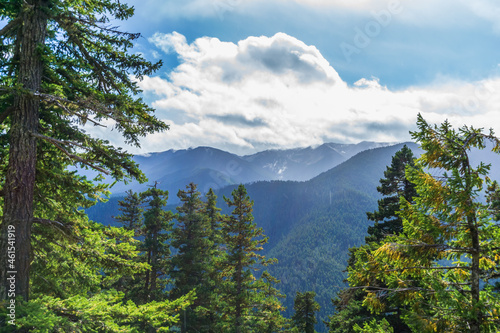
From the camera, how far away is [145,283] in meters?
24.7

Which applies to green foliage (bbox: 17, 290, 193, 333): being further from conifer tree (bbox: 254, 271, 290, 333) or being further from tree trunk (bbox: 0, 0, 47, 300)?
conifer tree (bbox: 254, 271, 290, 333)

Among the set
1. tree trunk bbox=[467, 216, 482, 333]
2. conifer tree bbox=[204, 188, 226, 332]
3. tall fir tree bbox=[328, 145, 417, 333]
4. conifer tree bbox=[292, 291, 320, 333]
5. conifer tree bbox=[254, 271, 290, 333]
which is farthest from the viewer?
conifer tree bbox=[292, 291, 320, 333]

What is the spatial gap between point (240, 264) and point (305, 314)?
14.7m

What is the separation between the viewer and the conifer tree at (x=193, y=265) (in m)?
24.2

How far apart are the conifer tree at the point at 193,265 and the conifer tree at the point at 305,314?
37.1 ft

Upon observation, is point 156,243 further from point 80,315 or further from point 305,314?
point 80,315

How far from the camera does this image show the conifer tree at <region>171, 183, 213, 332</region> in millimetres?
24234

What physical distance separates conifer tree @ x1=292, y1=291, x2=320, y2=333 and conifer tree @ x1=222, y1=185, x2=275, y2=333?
1066 centimetres

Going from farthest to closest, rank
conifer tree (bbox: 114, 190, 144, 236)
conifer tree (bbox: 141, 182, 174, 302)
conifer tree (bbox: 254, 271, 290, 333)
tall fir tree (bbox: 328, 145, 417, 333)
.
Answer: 1. conifer tree (bbox: 114, 190, 144, 236)
2. conifer tree (bbox: 141, 182, 174, 302)
3. conifer tree (bbox: 254, 271, 290, 333)
4. tall fir tree (bbox: 328, 145, 417, 333)

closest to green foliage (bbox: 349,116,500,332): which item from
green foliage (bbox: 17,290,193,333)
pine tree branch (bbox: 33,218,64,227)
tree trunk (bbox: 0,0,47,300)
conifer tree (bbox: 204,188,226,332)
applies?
green foliage (bbox: 17,290,193,333)

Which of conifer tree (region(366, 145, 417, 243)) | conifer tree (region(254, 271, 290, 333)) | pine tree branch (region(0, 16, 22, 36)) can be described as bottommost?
conifer tree (region(254, 271, 290, 333))

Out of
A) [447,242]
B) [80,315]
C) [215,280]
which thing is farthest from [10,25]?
[215,280]

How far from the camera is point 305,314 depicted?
1226 inches

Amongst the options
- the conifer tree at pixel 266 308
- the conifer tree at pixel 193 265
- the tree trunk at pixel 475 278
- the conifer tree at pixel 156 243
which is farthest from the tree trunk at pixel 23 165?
the conifer tree at pixel 156 243
